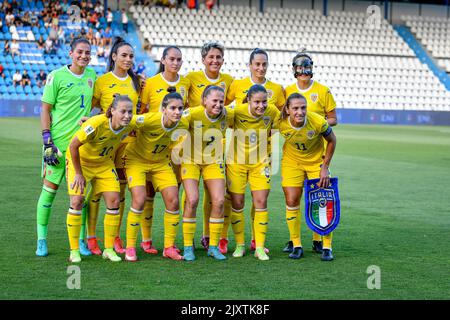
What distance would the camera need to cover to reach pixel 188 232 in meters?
7.19

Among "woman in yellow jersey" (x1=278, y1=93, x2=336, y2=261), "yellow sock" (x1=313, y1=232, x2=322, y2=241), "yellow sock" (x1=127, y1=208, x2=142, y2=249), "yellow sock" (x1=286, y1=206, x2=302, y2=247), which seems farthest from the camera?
"yellow sock" (x1=313, y1=232, x2=322, y2=241)

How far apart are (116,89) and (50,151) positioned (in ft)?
3.09

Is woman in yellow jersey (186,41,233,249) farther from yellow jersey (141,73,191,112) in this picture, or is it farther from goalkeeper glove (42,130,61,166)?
goalkeeper glove (42,130,61,166)

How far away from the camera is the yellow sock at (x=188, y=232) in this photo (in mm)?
7156

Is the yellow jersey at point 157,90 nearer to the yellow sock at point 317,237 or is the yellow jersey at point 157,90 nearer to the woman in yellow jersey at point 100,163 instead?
the woman in yellow jersey at point 100,163

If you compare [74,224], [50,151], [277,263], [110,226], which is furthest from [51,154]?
[277,263]

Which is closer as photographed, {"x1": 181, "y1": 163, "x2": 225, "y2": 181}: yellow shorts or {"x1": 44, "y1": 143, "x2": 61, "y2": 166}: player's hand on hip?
{"x1": 44, "y1": 143, "x2": 61, "y2": 166}: player's hand on hip

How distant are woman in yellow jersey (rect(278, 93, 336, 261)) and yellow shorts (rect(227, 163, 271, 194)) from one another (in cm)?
27

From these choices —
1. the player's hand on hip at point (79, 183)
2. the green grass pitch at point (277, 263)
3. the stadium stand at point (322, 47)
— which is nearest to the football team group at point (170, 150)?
the player's hand on hip at point (79, 183)

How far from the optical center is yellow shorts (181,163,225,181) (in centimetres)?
736

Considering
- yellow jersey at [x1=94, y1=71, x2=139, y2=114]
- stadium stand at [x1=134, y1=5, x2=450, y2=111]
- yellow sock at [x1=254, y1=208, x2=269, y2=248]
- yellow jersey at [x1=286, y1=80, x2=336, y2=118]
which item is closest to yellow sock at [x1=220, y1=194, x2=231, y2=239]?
yellow sock at [x1=254, y1=208, x2=269, y2=248]

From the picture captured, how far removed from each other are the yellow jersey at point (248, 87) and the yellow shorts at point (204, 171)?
87 centimetres
